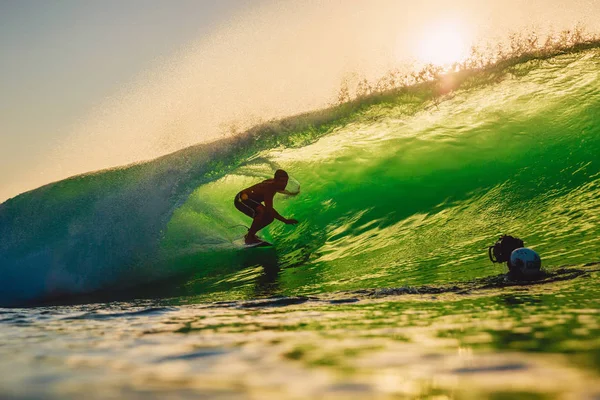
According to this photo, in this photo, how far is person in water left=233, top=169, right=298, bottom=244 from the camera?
8.53m

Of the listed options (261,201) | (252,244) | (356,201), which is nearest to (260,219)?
(261,201)

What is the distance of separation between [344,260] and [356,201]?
234cm

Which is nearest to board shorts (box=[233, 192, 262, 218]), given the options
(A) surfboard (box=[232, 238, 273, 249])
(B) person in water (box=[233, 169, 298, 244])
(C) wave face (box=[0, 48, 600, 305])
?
(B) person in water (box=[233, 169, 298, 244])

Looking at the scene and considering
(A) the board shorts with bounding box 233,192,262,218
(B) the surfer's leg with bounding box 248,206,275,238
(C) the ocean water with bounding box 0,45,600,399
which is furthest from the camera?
(A) the board shorts with bounding box 233,192,262,218

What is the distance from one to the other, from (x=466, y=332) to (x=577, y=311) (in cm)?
73

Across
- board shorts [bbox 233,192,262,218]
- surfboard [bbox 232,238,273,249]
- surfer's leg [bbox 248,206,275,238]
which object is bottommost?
surfboard [bbox 232,238,273,249]

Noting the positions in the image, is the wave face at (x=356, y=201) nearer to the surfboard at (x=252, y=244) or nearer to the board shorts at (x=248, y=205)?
the surfboard at (x=252, y=244)

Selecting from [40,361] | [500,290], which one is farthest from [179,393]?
[500,290]

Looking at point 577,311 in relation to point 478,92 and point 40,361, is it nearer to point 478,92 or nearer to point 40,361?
point 40,361

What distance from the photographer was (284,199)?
1024 cm

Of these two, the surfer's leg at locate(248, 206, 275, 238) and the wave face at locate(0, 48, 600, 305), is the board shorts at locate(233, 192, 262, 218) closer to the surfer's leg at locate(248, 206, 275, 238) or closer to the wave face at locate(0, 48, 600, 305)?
the surfer's leg at locate(248, 206, 275, 238)

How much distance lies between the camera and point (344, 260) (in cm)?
728

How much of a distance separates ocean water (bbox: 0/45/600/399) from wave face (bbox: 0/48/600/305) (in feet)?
0.14

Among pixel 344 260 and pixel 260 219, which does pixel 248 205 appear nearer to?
pixel 260 219
